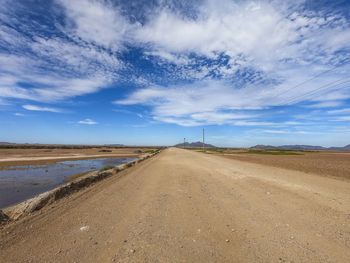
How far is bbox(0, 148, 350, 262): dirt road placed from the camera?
500cm

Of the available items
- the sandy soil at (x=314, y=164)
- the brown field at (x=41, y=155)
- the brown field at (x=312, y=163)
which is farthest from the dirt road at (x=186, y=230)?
the brown field at (x=41, y=155)

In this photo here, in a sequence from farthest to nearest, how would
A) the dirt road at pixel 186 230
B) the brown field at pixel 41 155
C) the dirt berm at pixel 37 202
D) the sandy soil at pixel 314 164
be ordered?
1. the brown field at pixel 41 155
2. the sandy soil at pixel 314 164
3. the dirt berm at pixel 37 202
4. the dirt road at pixel 186 230

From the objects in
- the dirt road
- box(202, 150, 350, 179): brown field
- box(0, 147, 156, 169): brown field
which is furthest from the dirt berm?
box(0, 147, 156, 169): brown field

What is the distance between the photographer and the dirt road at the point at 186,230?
5.00 m

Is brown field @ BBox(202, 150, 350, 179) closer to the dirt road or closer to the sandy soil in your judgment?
the sandy soil

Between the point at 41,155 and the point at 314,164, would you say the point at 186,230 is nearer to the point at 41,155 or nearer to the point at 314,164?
the point at 314,164

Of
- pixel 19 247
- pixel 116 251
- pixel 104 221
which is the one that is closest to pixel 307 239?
pixel 116 251

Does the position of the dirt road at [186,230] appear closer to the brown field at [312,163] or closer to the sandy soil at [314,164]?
the sandy soil at [314,164]

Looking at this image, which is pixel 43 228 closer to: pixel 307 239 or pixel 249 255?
pixel 249 255

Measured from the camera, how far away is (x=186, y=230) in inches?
252

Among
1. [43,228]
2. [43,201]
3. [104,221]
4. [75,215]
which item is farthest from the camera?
[43,201]

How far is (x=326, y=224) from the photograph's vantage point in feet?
22.4

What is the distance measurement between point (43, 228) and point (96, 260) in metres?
2.80

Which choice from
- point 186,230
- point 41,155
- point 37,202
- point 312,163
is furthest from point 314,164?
point 41,155
